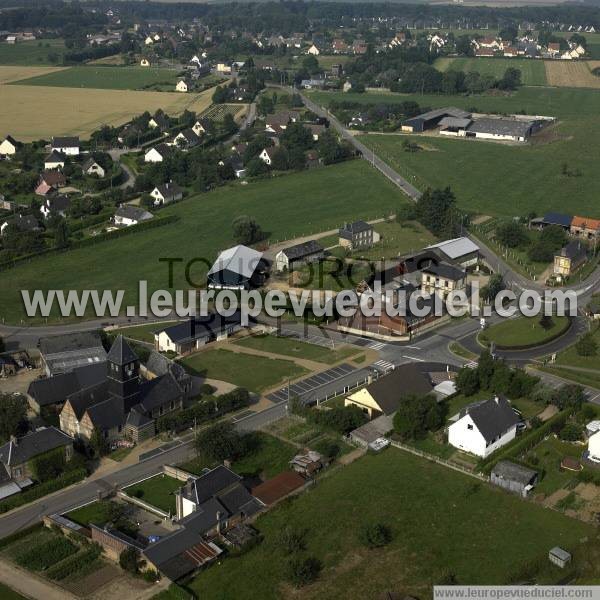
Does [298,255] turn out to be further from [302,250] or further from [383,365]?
[383,365]

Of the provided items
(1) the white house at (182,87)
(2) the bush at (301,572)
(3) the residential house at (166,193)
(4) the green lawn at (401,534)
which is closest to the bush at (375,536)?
(4) the green lawn at (401,534)

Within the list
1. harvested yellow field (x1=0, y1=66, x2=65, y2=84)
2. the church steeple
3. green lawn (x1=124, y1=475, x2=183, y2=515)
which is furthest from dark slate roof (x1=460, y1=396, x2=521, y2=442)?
harvested yellow field (x1=0, y1=66, x2=65, y2=84)

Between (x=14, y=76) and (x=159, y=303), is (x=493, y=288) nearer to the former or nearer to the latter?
(x=159, y=303)

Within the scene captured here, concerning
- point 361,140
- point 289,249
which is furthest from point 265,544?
point 361,140

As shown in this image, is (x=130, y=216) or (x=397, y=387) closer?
(x=397, y=387)

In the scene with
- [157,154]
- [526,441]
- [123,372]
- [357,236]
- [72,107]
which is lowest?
[526,441]

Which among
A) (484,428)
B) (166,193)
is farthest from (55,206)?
(484,428)

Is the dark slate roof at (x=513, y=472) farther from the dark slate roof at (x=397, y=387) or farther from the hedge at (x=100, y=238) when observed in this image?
the hedge at (x=100, y=238)
